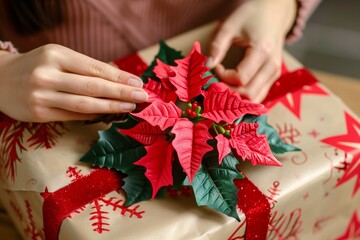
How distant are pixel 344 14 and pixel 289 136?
102 centimetres

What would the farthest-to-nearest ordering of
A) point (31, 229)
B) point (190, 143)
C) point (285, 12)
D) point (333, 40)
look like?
point (333, 40) → point (285, 12) → point (31, 229) → point (190, 143)

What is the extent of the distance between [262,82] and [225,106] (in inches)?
5.2

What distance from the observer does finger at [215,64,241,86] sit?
0.69 meters

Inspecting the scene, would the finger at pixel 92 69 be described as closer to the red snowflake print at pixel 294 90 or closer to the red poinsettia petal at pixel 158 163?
the red poinsettia petal at pixel 158 163

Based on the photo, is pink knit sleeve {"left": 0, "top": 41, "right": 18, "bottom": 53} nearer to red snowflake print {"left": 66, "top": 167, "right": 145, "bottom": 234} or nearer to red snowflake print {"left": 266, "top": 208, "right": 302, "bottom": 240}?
red snowflake print {"left": 66, "top": 167, "right": 145, "bottom": 234}

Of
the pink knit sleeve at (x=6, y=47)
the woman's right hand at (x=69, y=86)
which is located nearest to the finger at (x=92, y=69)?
the woman's right hand at (x=69, y=86)

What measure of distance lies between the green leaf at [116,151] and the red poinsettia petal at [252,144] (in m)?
0.09

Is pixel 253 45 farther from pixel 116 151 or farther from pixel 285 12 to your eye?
pixel 116 151

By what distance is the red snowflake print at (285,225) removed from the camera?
0.62 m

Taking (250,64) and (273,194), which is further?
(250,64)

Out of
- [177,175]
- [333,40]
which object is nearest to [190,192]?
[177,175]

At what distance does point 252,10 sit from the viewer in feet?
2.43

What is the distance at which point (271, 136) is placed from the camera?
63cm

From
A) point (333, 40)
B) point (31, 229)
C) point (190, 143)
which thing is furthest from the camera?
point (333, 40)
